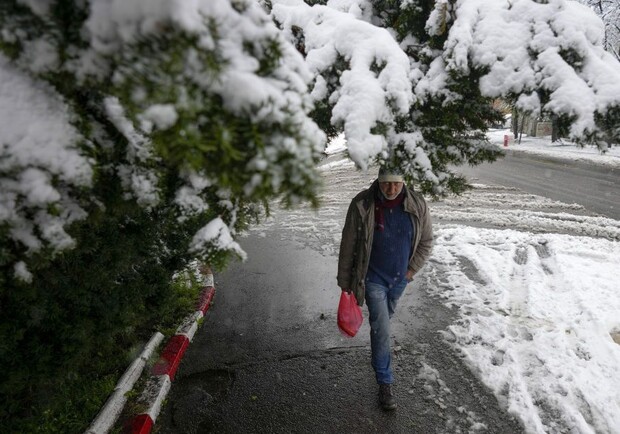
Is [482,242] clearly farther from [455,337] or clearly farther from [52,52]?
[52,52]

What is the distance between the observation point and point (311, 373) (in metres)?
3.97

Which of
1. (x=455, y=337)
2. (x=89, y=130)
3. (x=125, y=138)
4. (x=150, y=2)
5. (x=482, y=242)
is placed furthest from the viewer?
(x=482, y=242)

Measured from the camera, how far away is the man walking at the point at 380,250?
11.3 ft

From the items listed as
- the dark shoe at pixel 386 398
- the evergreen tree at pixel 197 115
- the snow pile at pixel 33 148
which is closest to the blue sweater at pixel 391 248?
the evergreen tree at pixel 197 115

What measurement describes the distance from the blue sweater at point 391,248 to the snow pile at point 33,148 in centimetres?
263

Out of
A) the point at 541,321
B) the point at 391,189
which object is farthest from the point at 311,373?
the point at 541,321

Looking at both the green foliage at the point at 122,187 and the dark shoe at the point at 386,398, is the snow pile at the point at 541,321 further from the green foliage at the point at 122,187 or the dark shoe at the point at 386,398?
the green foliage at the point at 122,187

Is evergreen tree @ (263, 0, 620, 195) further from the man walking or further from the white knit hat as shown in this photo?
the man walking

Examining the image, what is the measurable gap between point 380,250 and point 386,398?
1350mm

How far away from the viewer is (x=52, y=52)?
1.09 m

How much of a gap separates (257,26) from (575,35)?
2137 mm

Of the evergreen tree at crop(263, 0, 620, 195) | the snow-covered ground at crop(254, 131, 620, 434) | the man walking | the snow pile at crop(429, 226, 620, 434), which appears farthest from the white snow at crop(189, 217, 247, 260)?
the snow pile at crop(429, 226, 620, 434)

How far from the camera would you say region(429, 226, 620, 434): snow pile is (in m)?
3.43

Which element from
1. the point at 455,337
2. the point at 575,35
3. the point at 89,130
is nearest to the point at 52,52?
the point at 89,130
